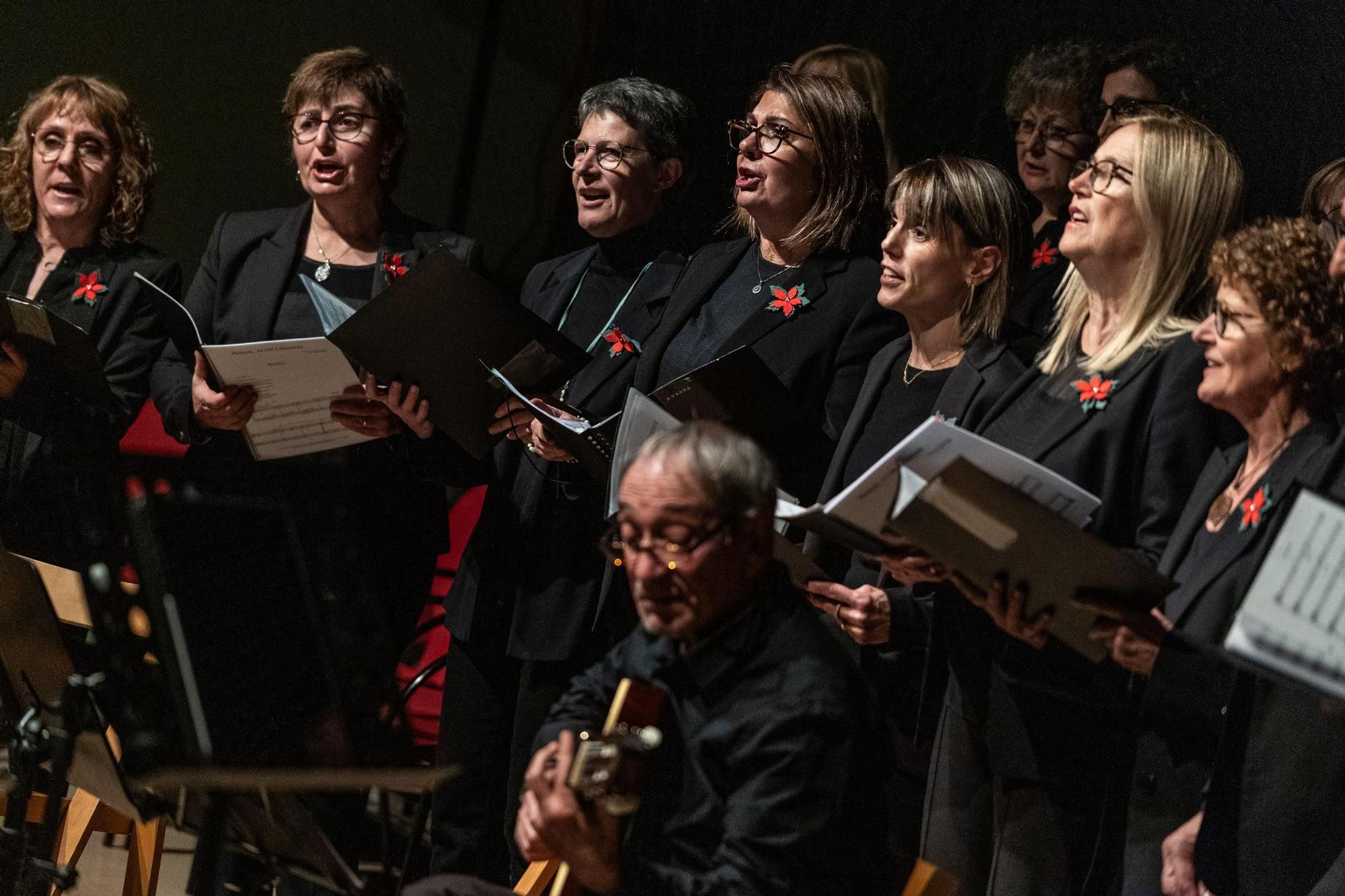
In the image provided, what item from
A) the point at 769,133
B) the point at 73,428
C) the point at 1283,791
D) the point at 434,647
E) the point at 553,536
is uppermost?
the point at 769,133

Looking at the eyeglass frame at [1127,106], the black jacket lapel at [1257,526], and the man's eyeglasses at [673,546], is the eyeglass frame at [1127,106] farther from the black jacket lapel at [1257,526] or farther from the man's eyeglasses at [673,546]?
the man's eyeglasses at [673,546]

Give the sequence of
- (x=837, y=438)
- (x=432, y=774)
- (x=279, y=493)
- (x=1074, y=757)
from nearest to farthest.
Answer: (x=432, y=774) < (x=1074, y=757) < (x=837, y=438) < (x=279, y=493)

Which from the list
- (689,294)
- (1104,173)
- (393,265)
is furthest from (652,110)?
(1104,173)

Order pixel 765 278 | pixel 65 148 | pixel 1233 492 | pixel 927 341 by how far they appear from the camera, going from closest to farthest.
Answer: pixel 1233 492
pixel 927 341
pixel 765 278
pixel 65 148

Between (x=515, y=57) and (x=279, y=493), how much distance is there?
6.59 feet

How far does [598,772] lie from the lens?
6.12 ft

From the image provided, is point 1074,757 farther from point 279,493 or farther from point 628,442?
point 279,493

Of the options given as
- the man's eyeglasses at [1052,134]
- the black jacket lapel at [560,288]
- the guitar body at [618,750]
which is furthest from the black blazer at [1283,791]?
the black jacket lapel at [560,288]

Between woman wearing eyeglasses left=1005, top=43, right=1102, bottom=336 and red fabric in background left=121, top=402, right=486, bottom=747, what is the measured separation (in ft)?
4.86

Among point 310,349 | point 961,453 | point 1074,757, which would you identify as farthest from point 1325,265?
point 310,349

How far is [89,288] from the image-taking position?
3.69m

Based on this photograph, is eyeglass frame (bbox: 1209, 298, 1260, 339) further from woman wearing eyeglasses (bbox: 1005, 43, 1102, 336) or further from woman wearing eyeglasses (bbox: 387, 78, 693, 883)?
woman wearing eyeglasses (bbox: 387, 78, 693, 883)

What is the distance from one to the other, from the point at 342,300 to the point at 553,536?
0.79m

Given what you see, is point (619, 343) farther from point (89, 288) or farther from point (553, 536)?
point (89, 288)
